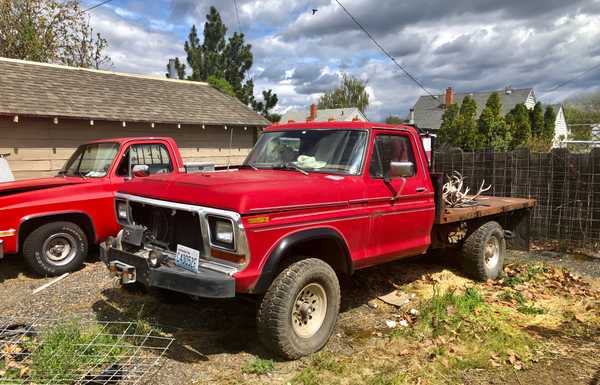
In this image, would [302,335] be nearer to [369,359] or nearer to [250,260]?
[369,359]

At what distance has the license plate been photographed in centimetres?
368

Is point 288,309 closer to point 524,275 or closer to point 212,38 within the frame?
point 524,275

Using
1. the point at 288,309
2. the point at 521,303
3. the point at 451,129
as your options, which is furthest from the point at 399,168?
the point at 451,129

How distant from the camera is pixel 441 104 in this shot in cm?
4669

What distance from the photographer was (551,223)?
8781mm

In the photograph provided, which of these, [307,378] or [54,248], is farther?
[54,248]

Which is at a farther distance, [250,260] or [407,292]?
[407,292]

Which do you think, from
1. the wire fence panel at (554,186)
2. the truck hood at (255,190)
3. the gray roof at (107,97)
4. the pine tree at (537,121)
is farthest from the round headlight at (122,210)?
the pine tree at (537,121)

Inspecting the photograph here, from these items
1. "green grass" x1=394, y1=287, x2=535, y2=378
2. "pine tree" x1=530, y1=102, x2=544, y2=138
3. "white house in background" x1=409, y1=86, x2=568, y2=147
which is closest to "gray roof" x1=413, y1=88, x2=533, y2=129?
"white house in background" x1=409, y1=86, x2=568, y2=147

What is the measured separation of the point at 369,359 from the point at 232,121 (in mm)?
11226

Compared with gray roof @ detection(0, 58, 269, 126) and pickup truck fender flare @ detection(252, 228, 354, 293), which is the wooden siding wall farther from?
pickup truck fender flare @ detection(252, 228, 354, 293)

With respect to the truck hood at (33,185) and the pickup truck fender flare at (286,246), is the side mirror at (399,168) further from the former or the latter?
the truck hood at (33,185)

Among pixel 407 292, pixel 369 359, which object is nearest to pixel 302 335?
pixel 369 359

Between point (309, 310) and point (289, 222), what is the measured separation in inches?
33.8
